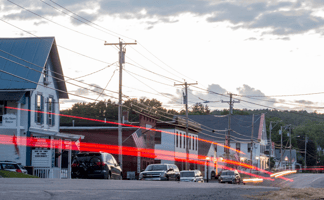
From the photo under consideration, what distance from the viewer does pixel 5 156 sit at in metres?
33.5

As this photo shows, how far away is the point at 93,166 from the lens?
84.7 feet

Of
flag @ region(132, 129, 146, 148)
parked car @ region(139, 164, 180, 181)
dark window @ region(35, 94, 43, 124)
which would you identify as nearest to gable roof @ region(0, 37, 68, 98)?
dark window @ region(35, 94, 43, 124)

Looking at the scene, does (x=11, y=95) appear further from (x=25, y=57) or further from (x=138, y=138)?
(x=138, y=138)

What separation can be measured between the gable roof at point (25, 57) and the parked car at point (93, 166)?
33.4 ft

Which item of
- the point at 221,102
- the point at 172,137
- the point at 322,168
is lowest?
the point at 322,168

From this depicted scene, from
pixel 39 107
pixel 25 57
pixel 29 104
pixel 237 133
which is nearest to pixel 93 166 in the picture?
pixel 29 104

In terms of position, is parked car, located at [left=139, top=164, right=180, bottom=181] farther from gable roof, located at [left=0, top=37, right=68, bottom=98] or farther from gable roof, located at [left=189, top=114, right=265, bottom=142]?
gable roof, located at [left=189, top=114, right=265, bottom=142]

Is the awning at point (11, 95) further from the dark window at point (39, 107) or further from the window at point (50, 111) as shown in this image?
the window at point (50, 111)

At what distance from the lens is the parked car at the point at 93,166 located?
25.7 m

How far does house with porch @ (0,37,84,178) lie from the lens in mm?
33281

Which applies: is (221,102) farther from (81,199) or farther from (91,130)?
(81,199)

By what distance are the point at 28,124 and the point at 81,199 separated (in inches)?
966

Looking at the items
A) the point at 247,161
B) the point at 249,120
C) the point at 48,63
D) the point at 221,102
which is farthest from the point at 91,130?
the point at 249,120

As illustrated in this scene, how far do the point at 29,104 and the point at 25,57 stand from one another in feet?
13.2
